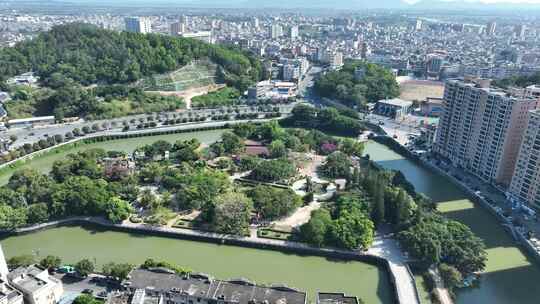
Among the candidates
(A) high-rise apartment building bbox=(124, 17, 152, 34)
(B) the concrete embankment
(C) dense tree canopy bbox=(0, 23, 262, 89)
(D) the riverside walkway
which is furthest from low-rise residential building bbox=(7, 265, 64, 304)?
(A) high-rise apartment building bbox=(124, 17, 152, 34)

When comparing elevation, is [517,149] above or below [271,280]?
above

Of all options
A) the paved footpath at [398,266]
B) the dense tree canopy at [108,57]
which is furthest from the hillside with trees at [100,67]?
the paved footpath at [398,266]

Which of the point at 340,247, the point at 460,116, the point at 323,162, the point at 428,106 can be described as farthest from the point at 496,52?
the point at 340,247

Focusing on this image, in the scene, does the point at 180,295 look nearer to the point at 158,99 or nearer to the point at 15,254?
the point at 15,254

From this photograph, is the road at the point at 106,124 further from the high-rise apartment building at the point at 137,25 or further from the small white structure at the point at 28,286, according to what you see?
the high-rise apartment building at the point at 137,25

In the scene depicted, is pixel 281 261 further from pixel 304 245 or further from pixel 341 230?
pixel 341 230

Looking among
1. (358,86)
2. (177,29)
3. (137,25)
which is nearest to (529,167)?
(358,86)

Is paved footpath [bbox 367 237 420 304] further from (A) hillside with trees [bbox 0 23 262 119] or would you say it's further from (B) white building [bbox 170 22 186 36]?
(B) white building [bbox 170 22 186 36]
